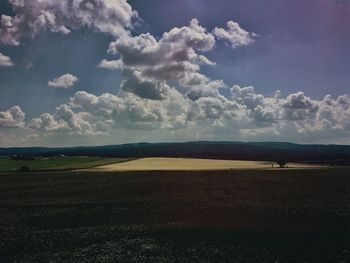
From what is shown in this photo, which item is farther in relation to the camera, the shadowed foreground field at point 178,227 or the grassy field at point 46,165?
the grassy field at point 46,165

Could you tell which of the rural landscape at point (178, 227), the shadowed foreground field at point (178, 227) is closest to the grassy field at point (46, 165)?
the shadowed foreground field at point (178, 227)

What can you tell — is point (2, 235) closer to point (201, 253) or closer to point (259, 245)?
point (201, 253)

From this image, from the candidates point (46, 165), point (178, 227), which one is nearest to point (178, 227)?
point (178, 227)

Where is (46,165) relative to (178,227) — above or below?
below

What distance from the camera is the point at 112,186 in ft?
202

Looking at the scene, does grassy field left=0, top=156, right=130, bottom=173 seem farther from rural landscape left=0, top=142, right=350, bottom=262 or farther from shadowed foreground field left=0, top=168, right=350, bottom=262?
rural landscape left=0, top=142, right=350, bottom=262

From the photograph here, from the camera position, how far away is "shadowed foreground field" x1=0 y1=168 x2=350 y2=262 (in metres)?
23.2

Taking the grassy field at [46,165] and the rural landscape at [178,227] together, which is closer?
the rural landscape at [178,227]

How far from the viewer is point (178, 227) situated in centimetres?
3003

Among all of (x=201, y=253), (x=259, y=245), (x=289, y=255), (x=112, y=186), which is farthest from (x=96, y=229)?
(x=112, y=186)

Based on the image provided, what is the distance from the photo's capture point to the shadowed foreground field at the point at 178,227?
76.1ft

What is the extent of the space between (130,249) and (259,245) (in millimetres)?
7455

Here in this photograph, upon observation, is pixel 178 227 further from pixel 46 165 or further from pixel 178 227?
pixel 46 165

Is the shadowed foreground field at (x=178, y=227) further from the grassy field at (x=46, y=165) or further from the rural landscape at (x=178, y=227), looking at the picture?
the grassy field at (x=46, y=165)
